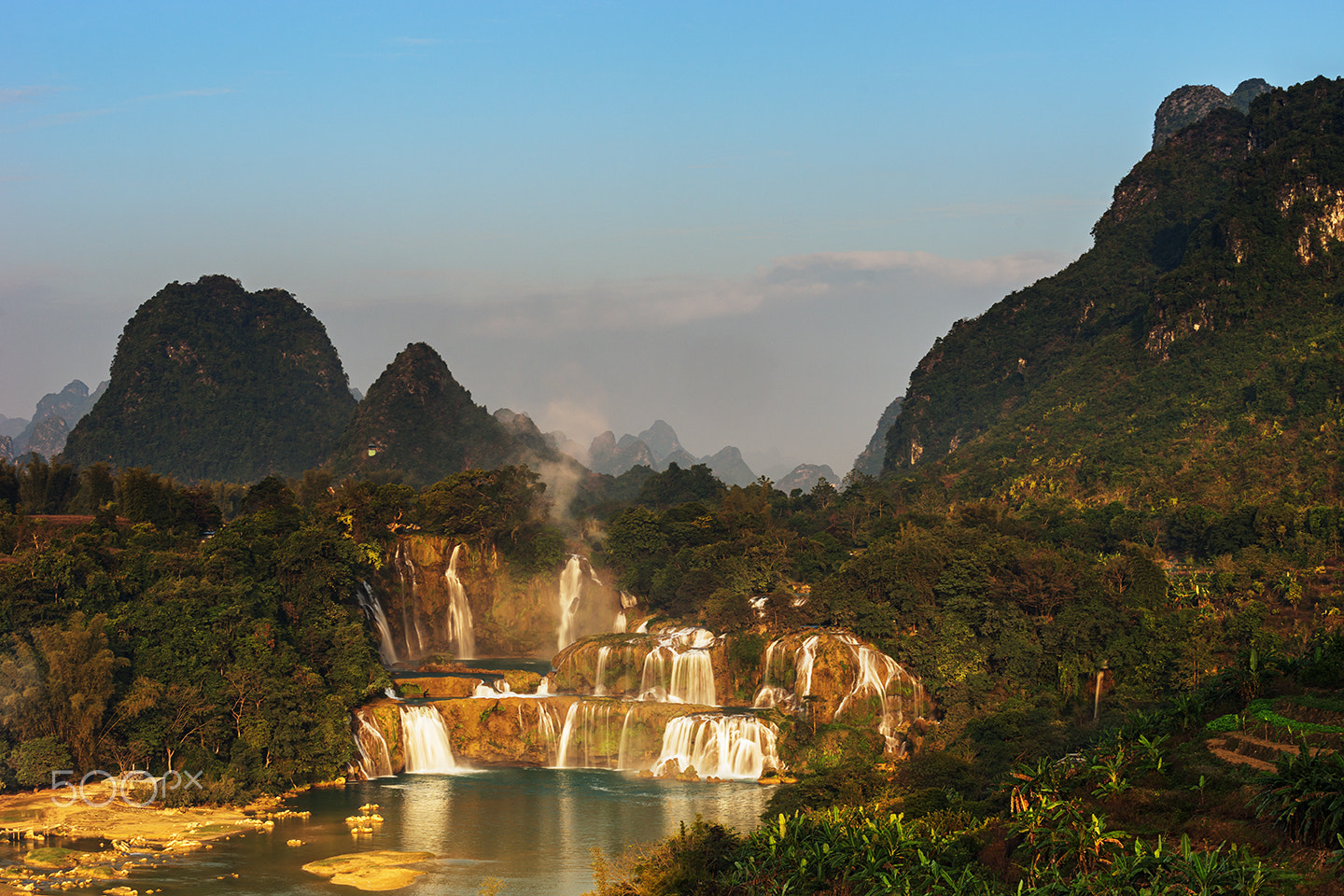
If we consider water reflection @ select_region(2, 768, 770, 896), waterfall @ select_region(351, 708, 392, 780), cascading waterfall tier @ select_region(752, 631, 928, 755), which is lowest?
water reflection @ select_region(2, 768, 770, 896)

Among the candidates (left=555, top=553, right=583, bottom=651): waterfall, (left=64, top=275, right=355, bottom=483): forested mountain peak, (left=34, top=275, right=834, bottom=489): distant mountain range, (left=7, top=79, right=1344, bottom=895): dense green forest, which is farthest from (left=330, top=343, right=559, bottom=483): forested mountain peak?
(left=555, top=553, right=583, bottom=651): waterfall

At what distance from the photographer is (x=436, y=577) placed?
2459 inches

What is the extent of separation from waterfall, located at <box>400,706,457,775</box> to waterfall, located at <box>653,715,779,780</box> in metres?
7.35

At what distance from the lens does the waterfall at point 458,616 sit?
204ft

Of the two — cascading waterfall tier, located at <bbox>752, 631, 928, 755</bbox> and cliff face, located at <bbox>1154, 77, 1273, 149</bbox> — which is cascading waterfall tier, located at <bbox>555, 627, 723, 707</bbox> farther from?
cliff face, located at <bbox>1154, 77, 1273, 149</bbox>

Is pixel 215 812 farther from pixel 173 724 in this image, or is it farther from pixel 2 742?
pixel 2 742

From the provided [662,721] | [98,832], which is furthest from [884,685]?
[98,832]

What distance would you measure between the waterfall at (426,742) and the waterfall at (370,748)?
83cm

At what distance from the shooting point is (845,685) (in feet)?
143

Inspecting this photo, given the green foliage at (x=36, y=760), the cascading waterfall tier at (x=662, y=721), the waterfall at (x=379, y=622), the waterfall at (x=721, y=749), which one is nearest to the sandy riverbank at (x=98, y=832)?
the green foliage at (x=36, y=760)

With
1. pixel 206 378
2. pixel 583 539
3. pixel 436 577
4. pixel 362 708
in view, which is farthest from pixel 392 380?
pixel 362 708

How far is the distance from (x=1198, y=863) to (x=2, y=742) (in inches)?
1270

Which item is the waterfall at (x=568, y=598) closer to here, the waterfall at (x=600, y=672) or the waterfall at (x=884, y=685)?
the waterfall at (x=600, y=672)

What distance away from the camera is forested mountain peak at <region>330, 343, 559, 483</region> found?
122 meters
